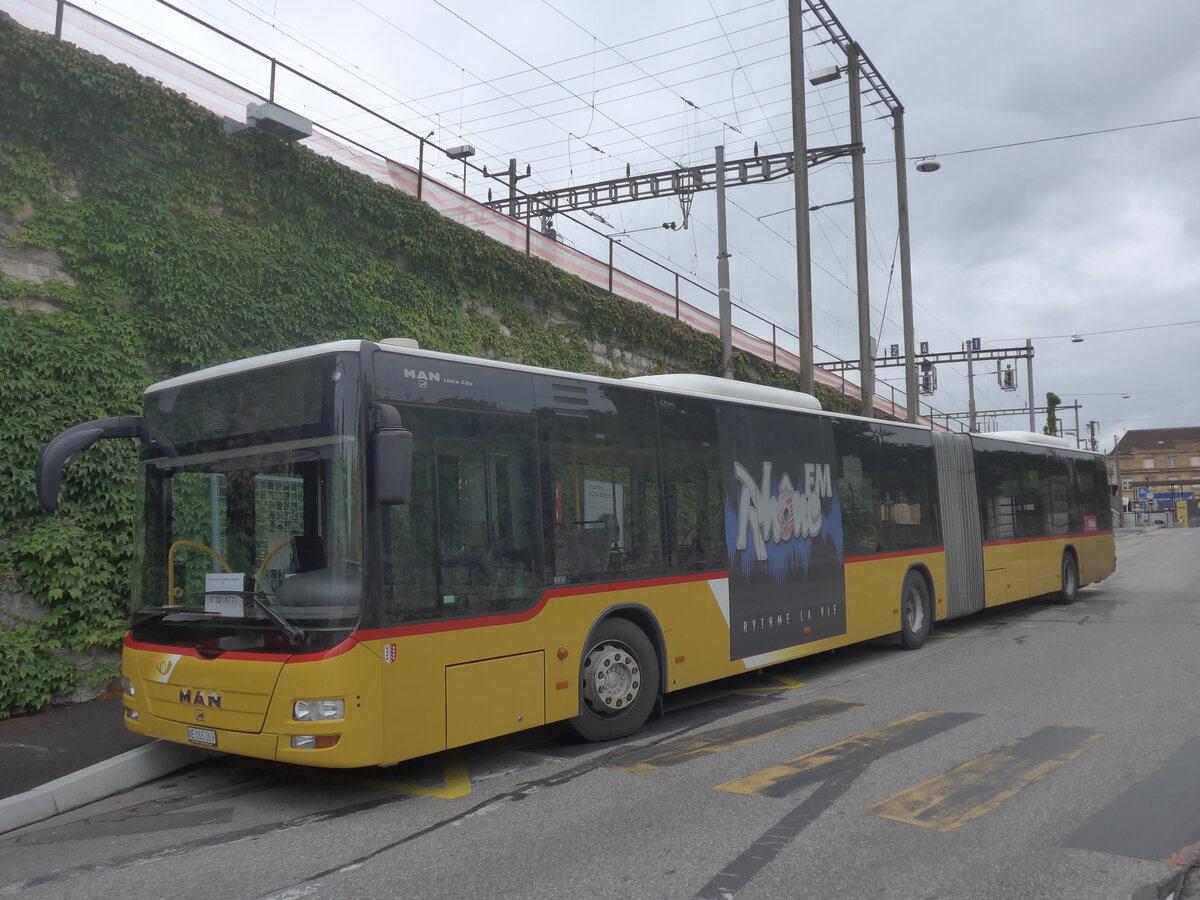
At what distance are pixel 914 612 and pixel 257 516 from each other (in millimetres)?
9317

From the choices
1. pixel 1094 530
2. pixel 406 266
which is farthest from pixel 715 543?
pixel 1094 530

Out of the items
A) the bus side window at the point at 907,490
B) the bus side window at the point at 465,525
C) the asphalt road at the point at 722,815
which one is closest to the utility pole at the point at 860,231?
the bus side window at the point at 907,490

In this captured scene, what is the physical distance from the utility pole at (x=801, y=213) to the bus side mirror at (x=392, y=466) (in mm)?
12803

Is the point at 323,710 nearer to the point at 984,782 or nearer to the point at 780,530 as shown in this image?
the point at 984,782

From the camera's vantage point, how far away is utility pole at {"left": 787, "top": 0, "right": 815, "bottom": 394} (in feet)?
58.3

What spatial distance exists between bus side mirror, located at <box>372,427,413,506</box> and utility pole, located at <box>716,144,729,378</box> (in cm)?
1218

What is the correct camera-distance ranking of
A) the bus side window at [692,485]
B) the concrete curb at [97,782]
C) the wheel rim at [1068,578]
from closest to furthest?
1. the concrete curb at [97,782]
2. the bus side window at [692,485]
3. the wheel rim at [1068,578]

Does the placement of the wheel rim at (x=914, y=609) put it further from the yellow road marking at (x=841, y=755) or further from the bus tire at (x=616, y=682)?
the bus tire at (x=616, y=682)

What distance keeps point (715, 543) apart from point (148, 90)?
7901 millimetres

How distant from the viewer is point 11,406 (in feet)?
28.4

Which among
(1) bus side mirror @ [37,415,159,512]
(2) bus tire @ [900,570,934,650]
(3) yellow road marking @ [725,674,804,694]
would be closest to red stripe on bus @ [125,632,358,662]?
(1) bus side mirror @ [37,415,159,512]

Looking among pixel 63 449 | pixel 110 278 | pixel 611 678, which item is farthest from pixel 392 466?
pixel 110 278

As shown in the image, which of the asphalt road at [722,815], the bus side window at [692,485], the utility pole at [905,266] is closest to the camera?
the asphalt road at [722,815]

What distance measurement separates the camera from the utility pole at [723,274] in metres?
17.3
